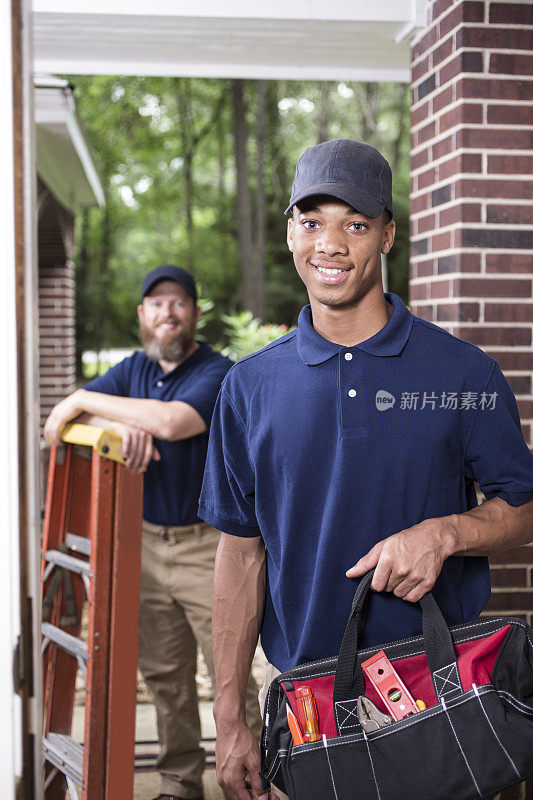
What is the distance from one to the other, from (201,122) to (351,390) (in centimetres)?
2459

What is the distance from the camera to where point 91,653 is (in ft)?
7.75

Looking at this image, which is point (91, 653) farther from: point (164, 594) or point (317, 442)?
point (317, 442)

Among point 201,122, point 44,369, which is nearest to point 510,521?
point 44,369

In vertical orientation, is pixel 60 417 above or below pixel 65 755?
above

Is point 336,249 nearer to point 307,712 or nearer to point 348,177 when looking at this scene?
point 348,177

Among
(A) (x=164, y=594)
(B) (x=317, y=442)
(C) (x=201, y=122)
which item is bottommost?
(A) (x=164, y=594)

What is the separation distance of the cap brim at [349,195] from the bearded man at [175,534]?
1523 mm

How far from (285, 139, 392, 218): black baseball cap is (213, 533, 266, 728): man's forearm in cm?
80

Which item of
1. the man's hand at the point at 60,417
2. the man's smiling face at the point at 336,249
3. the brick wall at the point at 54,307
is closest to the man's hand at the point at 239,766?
the man's smiling face at the point at 336,249

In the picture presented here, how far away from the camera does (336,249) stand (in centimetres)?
164

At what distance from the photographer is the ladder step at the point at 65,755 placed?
2402 mm

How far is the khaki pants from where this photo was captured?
3.20m

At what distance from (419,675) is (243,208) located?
19335 mm

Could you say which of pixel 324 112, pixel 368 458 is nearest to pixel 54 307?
pixel 368 458
